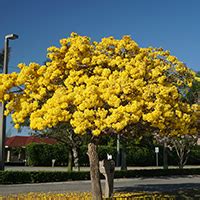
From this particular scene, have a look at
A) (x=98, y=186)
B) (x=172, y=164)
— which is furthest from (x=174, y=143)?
(x=98, y=186)

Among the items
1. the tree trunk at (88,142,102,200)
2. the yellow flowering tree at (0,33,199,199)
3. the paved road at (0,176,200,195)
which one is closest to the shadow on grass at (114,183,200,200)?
the paved road at (0,176,200,195)

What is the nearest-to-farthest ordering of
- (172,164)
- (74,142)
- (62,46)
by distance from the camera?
1. (62,46)
2. (74,142)
3. (172,164)

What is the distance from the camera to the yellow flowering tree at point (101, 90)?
8047mm

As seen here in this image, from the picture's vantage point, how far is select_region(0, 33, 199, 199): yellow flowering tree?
8047 millimetres

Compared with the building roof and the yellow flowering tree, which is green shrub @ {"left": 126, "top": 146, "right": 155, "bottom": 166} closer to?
the building roof

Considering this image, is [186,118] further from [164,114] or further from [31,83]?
[31,83]

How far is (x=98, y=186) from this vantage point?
A: 9.82m

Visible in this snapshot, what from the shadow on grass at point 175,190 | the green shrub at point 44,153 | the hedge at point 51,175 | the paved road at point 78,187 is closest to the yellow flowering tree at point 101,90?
the shadow on grass at point 175,190

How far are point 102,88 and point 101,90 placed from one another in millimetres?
64

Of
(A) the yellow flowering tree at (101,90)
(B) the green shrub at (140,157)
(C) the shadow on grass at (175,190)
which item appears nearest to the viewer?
(A) the yellow flowering tree at (101,90)

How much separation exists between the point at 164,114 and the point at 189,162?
45.3 meters

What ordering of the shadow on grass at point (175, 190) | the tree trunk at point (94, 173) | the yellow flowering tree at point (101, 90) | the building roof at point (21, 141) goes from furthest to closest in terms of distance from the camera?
the building roof at point (21, 141) < the shadow on grass at point (175, 190) < the tree trunk at point (94, 173) < the yellow flowering tree at point (101, 90)

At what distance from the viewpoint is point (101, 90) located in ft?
26.9

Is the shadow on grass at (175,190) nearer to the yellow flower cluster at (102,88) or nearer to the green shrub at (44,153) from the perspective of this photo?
the yellow flower cluster at (102,88)
